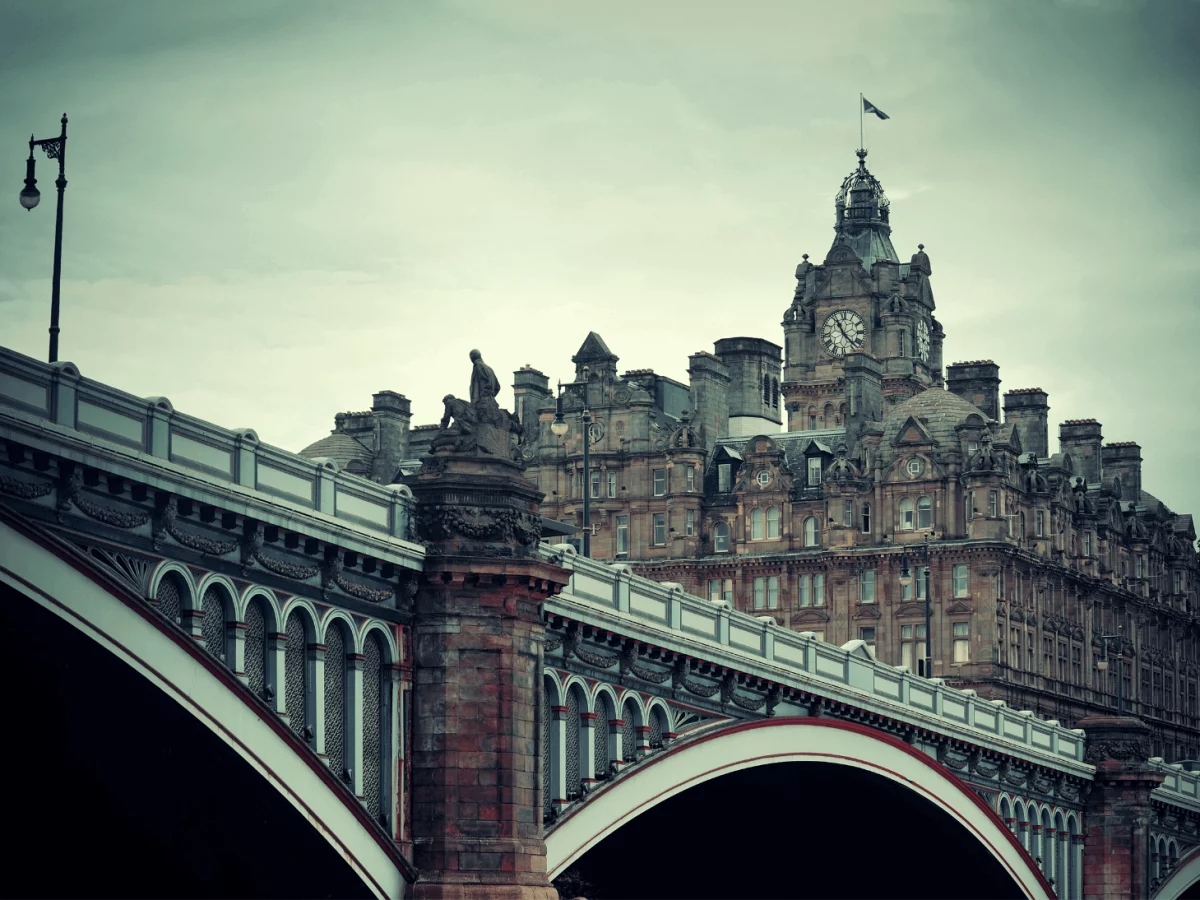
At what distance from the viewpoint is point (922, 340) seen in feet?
520


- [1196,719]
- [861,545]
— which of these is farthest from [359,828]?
[1196,719]

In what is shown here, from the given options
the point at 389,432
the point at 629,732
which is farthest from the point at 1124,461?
the point at 629,732

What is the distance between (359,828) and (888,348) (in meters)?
111

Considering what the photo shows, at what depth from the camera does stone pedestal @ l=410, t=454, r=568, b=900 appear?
4678 centimetres

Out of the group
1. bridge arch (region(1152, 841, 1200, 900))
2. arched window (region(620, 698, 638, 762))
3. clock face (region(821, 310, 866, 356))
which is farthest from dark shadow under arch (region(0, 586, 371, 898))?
clock face (region(821, 310, 866, 356))

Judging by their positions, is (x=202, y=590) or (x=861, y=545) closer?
(x=202, y=590)

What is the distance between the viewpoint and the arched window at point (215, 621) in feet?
134

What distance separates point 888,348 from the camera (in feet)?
502

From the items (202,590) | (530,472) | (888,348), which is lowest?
(202,590)

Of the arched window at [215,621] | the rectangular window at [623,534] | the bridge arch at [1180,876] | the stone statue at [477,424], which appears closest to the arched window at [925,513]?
the rectangular window at [623,534]

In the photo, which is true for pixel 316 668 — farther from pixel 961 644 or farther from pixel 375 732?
pixel 961 644

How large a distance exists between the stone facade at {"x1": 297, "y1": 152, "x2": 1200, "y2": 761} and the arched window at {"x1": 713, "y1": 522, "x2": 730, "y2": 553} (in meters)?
0.10

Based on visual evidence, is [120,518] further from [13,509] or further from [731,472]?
[731,472]

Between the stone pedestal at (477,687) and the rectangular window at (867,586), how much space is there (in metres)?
83.6
